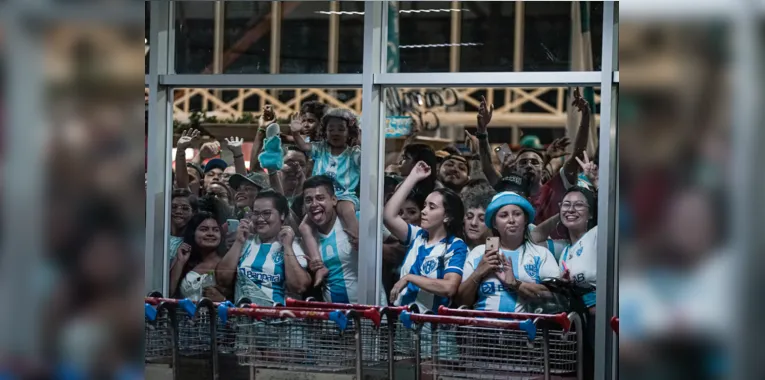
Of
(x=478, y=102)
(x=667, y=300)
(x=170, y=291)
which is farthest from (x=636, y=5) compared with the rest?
(x=170, y=291)

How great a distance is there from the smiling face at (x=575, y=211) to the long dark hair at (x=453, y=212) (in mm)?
633

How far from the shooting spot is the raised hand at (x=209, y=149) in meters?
6.61

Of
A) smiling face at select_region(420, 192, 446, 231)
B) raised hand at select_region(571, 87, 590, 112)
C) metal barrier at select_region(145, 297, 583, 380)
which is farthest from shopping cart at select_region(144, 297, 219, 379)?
raised hand at select_region(571, 87, 590, 112)

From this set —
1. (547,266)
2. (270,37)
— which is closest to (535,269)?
(547,266)

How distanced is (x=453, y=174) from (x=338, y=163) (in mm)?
783

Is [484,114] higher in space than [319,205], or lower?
higher

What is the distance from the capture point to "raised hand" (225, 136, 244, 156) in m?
6.57

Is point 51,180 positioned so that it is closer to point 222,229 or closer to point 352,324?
point 352,324

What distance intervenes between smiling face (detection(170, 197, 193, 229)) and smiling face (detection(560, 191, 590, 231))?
255 centimetres

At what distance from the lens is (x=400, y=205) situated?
20.7 ft

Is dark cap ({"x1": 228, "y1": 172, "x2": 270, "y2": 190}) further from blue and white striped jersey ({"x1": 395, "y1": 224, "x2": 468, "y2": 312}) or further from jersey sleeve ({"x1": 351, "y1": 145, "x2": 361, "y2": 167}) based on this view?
blue and white striped jersey ({"x1": 395, "y1": 224, "x2": 468, "y2": 312})

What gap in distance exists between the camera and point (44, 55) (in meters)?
1.47

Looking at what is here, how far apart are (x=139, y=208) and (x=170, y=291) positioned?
5.35m

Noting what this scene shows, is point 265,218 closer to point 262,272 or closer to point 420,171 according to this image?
point 262,272
